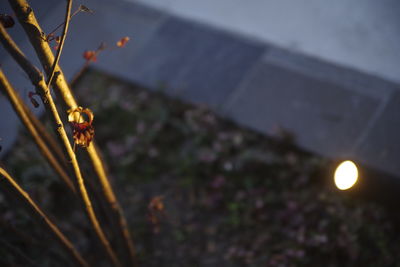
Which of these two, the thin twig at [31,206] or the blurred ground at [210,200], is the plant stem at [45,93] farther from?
the blurred ground at [210,200]

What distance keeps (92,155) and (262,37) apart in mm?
2674

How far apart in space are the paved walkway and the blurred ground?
0.19m

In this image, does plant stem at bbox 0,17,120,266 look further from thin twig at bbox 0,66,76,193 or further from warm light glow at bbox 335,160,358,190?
warm light glow at bbox 335,160,358,190

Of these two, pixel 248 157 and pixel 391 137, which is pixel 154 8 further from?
pixel 391 137

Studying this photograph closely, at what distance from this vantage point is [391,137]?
3.10 meters

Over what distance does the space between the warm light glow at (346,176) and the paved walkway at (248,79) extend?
46cm

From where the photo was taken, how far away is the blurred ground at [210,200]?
2.80 m

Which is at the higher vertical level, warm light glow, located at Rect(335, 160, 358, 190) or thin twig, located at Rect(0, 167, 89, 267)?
warm light glow, located at Rect(335, 160, 358, 190)

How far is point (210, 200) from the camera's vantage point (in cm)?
308

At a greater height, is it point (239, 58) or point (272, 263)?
point (239, 58)

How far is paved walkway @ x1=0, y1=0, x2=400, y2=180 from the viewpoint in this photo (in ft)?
10.4

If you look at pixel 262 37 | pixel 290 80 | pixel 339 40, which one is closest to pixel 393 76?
pixel 339 40

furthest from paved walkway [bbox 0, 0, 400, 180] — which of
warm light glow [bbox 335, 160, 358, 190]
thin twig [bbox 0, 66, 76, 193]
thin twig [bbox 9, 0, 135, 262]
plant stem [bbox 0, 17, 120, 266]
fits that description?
plant stem [bbox 0, 17, 120, 266]

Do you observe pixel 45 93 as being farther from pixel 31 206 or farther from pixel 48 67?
pixel 31 206
